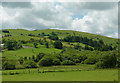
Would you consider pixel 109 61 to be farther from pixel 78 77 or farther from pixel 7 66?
pixel 7 66

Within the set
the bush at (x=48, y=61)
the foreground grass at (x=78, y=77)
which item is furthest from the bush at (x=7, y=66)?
the foreground grass at (x=78, y=77)

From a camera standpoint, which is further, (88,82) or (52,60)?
(52,60)

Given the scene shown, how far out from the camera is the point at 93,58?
9994cm

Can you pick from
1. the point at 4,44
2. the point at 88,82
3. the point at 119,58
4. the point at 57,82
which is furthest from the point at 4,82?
the point at 4,44

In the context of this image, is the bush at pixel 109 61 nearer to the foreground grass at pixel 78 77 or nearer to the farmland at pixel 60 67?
the farmland at pixel 60 67

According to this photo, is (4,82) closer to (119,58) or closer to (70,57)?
(119,58)

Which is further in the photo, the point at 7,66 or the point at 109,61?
the point at 7,66

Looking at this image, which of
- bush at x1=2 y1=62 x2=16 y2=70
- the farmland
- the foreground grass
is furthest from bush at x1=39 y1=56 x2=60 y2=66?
the foreground grass

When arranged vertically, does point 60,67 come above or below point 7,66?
below

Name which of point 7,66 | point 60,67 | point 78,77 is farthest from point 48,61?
point 78,77

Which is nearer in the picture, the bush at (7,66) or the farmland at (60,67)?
Answer: the farmland at (60,67)

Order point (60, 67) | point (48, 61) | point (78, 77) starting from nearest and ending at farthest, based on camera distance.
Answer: point (78, 77), point (60, 67), point (48, 61)

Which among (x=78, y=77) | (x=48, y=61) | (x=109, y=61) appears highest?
(x=109, y=61)

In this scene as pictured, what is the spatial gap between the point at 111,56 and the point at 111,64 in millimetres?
3681
